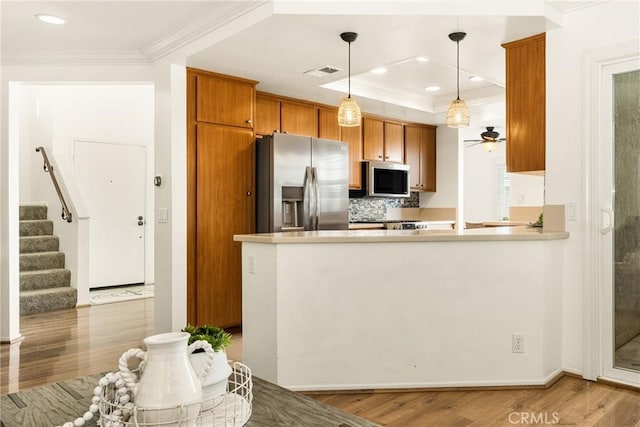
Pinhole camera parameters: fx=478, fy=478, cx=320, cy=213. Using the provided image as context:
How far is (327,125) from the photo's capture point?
549 centimetres

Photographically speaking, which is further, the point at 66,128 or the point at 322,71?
the point at 66,128

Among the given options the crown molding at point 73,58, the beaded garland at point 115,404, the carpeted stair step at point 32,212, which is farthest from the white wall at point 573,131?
the carpeted stair step at point 32,212

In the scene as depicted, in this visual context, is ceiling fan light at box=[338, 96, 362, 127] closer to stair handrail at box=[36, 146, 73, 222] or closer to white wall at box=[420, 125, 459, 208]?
white wall at box=[420, 125, 459, 208]

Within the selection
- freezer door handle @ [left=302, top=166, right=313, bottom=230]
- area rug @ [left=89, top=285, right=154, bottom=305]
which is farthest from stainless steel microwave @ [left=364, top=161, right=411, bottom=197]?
area rug @ [left=89, top=285, right=154, bottom=305]

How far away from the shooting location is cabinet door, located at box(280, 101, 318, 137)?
16.5 ft

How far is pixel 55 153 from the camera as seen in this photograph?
244 inches

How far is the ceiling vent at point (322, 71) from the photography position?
13.2ft

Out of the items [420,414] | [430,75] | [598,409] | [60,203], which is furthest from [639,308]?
[60,203]

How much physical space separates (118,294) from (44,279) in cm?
95

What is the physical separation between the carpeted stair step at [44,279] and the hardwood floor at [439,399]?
170 cm

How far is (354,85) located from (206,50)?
1.97 metres

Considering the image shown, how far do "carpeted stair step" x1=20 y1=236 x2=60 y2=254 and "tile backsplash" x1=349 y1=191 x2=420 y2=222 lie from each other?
3744 millimetres

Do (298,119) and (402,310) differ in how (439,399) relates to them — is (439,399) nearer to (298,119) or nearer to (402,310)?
(402,310)

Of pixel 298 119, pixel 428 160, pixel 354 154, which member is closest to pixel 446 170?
pixel 428 160
